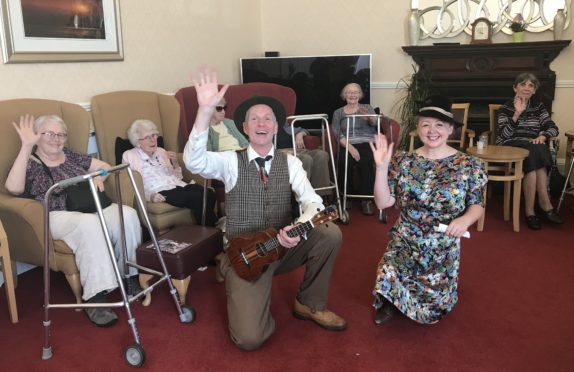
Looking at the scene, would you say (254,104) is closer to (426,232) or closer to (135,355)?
(426,232)

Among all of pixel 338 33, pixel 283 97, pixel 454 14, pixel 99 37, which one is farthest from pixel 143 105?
pixel 454 14

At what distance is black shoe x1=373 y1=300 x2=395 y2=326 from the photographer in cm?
250

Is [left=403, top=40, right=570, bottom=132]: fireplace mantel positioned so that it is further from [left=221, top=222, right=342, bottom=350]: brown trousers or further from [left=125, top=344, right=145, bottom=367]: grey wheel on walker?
[left=125, top=344, right=145, bottom=367]: grey wheel on walker

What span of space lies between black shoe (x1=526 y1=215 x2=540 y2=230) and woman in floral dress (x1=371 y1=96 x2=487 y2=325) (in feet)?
5.41

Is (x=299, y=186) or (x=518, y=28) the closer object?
(x=299, y=186)

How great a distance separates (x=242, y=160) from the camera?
Answer: 7.78ft

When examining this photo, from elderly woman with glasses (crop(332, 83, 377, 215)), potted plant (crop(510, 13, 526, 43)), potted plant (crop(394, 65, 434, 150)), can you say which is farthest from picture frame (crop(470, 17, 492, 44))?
elderly woman with glasses (crop(332, 83, 377, 215))

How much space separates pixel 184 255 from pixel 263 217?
1.54ft

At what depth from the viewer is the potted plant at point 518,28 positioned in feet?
15.4

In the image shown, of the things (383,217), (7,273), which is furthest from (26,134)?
(383,217)

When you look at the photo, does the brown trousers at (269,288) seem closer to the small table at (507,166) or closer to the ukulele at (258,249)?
the ukulele at (258,249)

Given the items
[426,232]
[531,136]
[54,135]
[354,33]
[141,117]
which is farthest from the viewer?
[354,33]

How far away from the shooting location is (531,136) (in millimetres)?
4199

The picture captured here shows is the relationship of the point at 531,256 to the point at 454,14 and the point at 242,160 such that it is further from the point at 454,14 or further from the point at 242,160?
the point at 454,14
